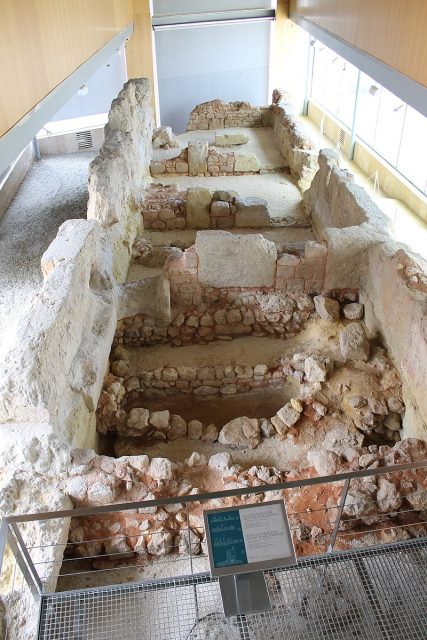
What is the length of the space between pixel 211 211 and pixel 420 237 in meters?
3.72

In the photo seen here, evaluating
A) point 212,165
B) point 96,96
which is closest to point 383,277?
point 212,165

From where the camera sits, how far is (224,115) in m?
12.9

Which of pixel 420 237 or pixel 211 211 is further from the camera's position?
pixel 420 237

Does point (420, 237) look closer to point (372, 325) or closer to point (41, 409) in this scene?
point (372, 325)

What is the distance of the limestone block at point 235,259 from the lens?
5695 millimetres

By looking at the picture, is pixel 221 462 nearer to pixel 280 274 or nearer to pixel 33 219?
Answer: pixel 280 274

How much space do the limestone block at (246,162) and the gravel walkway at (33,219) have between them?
3.26m

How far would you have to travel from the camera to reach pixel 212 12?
14.2 metres

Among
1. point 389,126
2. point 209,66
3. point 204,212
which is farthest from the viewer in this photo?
point 209,66

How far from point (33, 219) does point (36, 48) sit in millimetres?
Result: 6808

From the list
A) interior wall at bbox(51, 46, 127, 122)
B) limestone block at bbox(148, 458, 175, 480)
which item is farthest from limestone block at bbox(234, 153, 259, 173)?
limestone block at bbox(148, 458, 175, 480)

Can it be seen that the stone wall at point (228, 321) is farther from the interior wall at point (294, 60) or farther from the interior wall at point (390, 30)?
the interior wall at point (294, 60)

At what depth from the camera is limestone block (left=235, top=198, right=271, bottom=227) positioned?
326 inches

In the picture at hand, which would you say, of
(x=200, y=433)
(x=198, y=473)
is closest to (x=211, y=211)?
(x=200, y=433)
